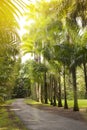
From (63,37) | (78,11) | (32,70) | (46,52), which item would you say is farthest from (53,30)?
(32,70)

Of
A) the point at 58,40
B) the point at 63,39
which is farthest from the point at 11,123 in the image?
the point at 58,40

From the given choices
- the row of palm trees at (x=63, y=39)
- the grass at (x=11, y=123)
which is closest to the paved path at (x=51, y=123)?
the grass at (x=11, y=123)

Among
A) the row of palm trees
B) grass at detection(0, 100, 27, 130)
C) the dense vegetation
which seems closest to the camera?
grass at detection(0, 100, 27, 130)

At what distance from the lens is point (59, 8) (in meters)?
16.2

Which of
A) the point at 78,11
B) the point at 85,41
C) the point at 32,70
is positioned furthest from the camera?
the point at 32,70

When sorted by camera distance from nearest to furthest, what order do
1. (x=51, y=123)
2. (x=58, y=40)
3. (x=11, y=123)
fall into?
(x=51, y=123)
(x=11, y=123)
(x=58, y=40)

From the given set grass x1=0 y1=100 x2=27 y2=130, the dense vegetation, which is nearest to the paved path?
grass x1=0 y1=100 x2=27 y2=130

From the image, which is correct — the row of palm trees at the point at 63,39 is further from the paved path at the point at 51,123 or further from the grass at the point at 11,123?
the grass at the point at 11,123

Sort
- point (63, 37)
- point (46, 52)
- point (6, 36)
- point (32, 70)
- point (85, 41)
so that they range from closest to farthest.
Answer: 1. point (6, 36)
2. point (85, 41)
3. point (63, 37)
4. point (46, 52)
5. point (32, 70)

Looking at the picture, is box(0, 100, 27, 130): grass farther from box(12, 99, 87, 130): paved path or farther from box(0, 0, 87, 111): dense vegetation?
box(0, 0, 87, 111): dense vegetation

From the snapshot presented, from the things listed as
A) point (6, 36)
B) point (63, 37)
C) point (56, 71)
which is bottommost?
point (6, 36)

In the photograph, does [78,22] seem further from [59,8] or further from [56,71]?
[56,71]

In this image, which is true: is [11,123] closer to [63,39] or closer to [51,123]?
[51,123]

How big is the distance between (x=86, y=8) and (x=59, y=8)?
1544 millimetres
